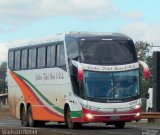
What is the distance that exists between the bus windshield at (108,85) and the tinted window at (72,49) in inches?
39.5

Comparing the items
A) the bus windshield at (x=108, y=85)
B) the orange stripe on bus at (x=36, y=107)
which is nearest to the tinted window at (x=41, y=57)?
the orange stripe on bus at (x=36, y=107)

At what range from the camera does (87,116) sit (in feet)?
91.8

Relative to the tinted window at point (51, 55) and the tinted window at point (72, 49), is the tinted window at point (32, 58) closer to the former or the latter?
the tinted window at point (51, 55)

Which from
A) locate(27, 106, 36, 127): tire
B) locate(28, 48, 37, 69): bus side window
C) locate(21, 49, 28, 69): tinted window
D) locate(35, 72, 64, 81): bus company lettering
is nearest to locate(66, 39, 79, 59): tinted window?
locate(35, 72, 64, 81): bus company lettering

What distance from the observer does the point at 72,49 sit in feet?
94.8

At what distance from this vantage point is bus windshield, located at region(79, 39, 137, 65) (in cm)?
2827

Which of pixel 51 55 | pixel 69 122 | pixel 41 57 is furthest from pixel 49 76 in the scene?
pixel 69 122

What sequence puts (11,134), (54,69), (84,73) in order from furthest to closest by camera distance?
(54,69) < (84,73) < (11,134)

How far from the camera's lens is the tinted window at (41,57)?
32.3m

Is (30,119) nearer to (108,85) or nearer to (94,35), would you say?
(94,35)

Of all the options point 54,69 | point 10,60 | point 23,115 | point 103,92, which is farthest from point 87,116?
point 10,60

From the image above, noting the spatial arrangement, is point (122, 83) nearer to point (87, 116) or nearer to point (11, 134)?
point (87, 116)

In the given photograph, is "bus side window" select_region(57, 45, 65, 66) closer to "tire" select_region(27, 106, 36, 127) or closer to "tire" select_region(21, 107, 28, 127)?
"tire" select_region(27, 106, 36, 127)

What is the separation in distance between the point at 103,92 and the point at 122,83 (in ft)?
2.86
